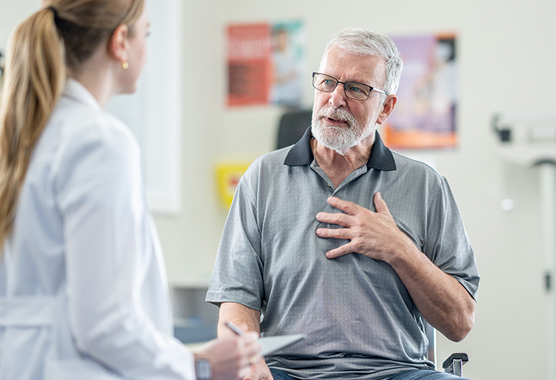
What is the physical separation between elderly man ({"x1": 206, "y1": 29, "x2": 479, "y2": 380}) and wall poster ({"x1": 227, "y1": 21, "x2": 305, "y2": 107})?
217 centimetres

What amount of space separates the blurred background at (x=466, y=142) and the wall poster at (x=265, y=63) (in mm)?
28

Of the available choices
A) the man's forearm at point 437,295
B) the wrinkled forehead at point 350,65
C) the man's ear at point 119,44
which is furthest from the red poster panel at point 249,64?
the man's ear at point 119,44

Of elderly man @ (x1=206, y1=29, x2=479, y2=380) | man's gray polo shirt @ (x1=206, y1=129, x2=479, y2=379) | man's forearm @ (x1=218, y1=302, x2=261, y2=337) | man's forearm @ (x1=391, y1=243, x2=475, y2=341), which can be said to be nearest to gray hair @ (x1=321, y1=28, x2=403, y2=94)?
elderly man @ (x1=206, y1=29, x2=479, y2=380)

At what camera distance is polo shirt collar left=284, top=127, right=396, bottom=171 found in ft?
5.96

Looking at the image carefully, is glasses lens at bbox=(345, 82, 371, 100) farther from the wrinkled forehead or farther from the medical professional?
the medical professional

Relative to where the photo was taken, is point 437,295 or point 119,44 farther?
point 437,295

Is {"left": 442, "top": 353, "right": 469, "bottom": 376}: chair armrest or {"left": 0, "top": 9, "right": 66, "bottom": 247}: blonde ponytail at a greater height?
{"left": 0, "top": 9, "right": 66, "bottom": 247}: blonde ponytail

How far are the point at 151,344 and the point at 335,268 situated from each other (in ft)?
2.60

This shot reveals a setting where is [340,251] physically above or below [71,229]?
below

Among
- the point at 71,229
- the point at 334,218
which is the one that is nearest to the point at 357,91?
the point at 334,218

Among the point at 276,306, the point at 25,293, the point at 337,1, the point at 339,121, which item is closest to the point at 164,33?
the point at 337,1

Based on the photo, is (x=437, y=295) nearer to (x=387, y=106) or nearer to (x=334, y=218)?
(x=334, y=218)

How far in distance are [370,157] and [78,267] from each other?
110cm

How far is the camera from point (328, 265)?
1.67 m
